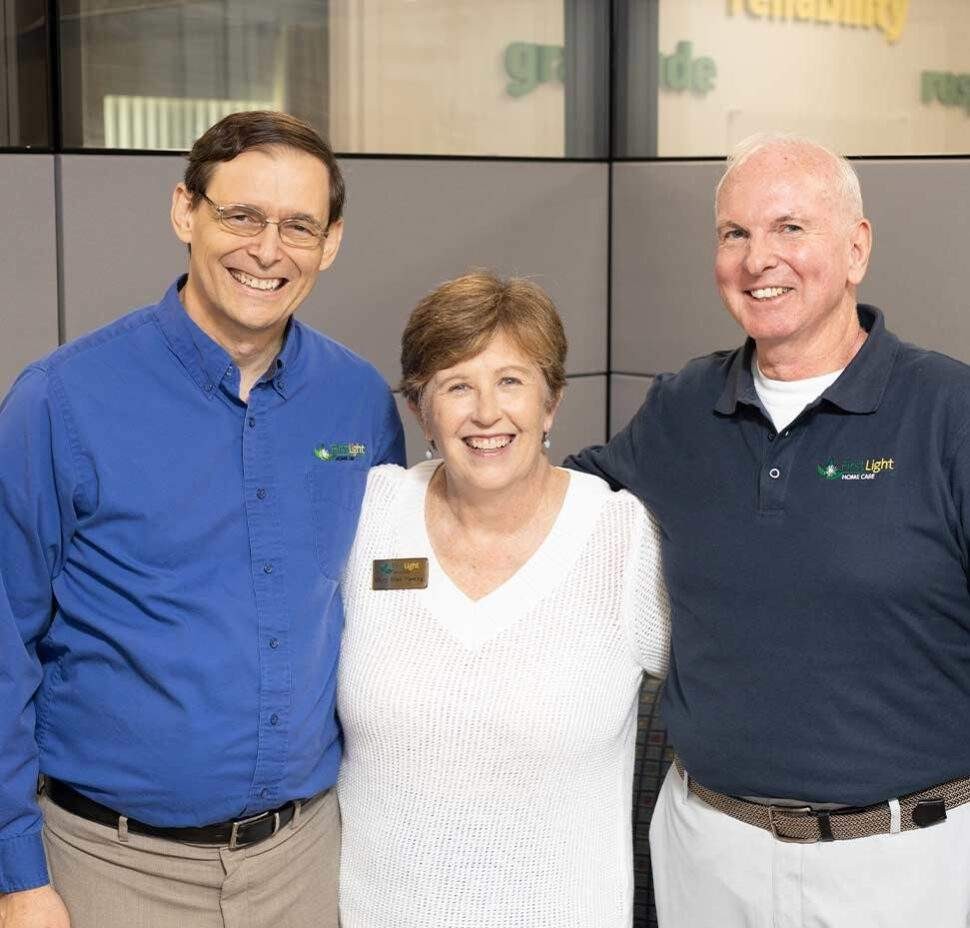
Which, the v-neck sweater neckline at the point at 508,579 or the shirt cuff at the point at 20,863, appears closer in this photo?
the shirt cuff at the point at 20,863

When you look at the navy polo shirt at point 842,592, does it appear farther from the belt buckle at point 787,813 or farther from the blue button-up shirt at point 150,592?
the blue button-up shirt at point 150,592

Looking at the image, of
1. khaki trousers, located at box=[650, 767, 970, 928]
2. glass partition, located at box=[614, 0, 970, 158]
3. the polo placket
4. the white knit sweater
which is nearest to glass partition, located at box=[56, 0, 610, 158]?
glass partition, located at box=[614, 0, 970, 158]

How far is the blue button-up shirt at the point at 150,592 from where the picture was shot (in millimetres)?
1761

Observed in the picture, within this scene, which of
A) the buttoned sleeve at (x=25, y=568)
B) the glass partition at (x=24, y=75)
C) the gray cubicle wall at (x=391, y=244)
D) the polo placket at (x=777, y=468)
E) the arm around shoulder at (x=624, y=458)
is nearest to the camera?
the buttoned sleeve at (x=25, y=568)

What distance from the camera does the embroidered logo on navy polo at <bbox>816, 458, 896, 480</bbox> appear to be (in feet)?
5.88

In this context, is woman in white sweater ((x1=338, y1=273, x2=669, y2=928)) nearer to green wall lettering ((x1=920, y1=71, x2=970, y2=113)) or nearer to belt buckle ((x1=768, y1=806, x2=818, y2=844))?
belt buckle ((x1=768, y1=806, x2=818, y2=844))

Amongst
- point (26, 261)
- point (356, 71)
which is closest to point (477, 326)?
point (26, 261)

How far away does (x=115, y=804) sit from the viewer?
71.1 inches

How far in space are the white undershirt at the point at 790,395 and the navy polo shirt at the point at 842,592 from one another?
0.02 metres

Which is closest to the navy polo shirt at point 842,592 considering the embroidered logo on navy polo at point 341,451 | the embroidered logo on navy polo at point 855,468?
the embroidered logo on navy polo at point 855,468

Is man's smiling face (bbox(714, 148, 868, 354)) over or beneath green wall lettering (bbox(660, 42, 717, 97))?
beneath

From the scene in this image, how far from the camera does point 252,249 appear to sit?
6.01 feet

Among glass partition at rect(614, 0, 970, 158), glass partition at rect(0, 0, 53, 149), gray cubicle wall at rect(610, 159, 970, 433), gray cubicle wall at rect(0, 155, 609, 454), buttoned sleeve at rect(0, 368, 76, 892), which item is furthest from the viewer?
glass partition at rect(614, 0, 970, 158)

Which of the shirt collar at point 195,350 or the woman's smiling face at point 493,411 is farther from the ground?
the shirt collar at point 195,350
